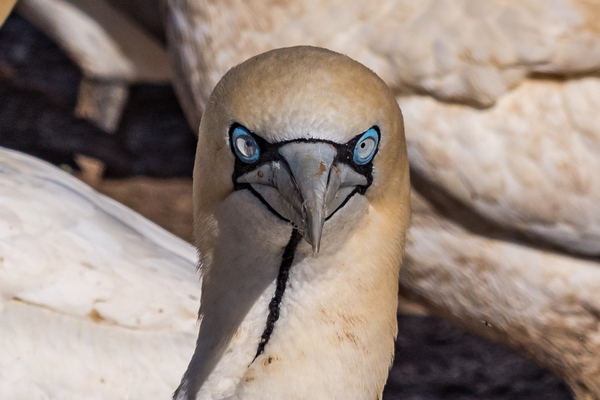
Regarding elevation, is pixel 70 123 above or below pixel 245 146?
below

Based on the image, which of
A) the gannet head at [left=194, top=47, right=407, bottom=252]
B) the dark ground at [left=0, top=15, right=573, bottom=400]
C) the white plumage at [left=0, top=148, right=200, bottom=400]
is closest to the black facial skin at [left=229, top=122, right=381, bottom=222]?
the gannet head at [left=194, top=47, right=407, bottom=252]

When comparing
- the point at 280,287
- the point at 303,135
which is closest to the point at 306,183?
the point at 303,135

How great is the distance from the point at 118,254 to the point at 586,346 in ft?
5.80

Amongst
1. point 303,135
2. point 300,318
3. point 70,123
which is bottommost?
point 70,123

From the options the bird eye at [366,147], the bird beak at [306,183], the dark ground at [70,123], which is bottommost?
the dark ground at [70,123]

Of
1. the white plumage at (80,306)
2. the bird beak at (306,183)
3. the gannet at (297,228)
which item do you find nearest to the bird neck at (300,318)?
Answer: the gannet at (297,228)

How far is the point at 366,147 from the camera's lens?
150 cm

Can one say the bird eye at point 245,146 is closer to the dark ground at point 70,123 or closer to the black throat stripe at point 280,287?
the black throat stripe at point 280,287

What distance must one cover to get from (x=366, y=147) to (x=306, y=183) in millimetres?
181

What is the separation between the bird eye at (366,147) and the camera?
4.86 feet

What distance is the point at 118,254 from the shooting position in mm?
2385

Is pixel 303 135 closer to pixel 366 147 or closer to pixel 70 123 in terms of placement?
pixel 366 147

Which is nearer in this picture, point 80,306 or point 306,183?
point 306,183

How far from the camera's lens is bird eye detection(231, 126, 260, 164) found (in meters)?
1.48
